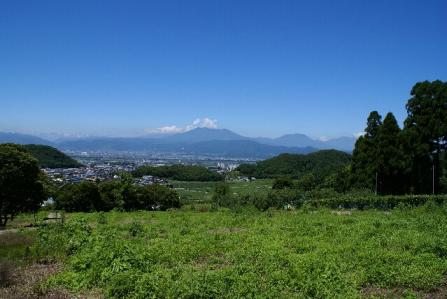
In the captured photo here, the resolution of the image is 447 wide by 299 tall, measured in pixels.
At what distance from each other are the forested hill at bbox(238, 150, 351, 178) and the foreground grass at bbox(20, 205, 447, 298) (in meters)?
83.1

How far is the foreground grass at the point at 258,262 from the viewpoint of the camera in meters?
7.84

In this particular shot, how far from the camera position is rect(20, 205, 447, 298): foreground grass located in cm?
784

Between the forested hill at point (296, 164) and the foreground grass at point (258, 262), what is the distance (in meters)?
83.1

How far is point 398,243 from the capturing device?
11.8 meters

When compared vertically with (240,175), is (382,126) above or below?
above

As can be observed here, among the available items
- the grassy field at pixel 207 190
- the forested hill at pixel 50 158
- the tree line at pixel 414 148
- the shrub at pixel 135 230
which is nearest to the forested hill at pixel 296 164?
the grassy field at pixel 207 190

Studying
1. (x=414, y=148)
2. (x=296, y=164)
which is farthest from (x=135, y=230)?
Answer: (x=296, y=164)

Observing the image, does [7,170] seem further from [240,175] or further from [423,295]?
[240,175]

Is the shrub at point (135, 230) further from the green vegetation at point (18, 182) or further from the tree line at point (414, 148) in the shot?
the tree line at point (414, 148)

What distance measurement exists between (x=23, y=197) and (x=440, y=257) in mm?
24462

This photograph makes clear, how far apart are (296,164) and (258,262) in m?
102

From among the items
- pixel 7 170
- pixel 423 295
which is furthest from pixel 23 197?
pixel 423 295

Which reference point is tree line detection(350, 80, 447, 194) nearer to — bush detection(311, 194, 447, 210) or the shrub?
bush detection(311, 194, 447, 210)

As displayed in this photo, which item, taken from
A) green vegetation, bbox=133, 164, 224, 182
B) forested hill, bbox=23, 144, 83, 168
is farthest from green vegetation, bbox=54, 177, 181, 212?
forested hill, bbox=23, 144, 83, 168
